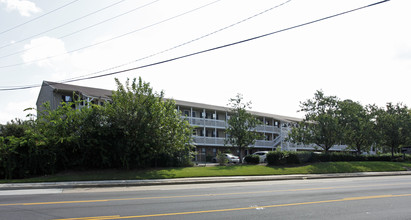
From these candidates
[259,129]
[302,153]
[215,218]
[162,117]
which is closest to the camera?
[215,218]

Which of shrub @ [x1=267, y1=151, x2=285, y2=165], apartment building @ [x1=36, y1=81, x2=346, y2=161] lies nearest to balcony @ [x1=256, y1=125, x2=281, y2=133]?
apartment building @ [x1=36, y1=81, x2=346, y2=161]

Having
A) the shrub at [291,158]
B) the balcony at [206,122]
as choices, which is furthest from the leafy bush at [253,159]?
the balcony at [206,122]

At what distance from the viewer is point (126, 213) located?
7.58 metres

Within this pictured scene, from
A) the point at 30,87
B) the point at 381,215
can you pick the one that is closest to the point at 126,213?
the point at 381,215

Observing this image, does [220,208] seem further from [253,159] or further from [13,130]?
[13,130]

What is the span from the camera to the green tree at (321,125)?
28.4m

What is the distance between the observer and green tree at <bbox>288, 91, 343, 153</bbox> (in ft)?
93.3

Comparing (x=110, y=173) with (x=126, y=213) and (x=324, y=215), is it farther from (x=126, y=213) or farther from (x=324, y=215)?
(x=324, y=215)

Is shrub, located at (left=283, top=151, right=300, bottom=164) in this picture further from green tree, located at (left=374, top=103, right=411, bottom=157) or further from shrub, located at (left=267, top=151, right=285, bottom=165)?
green tree, located at (left=374, top=103, right=411, bottom=157)

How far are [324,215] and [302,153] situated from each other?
2081 centimetres

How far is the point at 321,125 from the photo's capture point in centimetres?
2880

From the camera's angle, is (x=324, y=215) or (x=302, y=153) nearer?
(x=324, y=215)

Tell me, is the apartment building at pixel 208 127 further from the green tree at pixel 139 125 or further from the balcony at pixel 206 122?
the green tree at pixel 139 125

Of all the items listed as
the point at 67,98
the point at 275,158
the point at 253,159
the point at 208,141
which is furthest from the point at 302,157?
the point at 67,98
